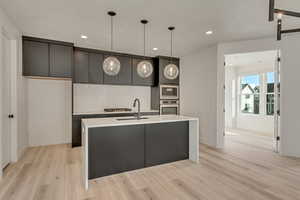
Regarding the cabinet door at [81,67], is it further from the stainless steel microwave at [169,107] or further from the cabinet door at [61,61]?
the stainless steel microwave at [169,107]

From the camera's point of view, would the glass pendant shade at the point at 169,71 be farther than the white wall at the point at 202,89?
No

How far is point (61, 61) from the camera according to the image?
3918 mm

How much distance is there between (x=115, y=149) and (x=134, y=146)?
346 millimetres

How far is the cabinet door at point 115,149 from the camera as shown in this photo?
246 centimetres

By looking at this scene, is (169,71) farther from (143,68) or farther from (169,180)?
(169,180)

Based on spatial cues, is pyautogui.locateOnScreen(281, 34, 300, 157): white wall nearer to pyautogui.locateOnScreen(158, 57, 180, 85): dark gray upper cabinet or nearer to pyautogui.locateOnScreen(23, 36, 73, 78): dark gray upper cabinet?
pyautogui.locateOnScreen(158, 57, 180, 85): dark gray upper cabinet

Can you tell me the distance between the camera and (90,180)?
2.44 metres

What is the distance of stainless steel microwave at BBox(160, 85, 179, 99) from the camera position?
5.17 m

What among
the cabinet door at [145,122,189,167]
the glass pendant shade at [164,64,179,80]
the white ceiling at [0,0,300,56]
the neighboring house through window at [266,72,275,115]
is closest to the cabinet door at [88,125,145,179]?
the cabinet door at [145,122,189,167]

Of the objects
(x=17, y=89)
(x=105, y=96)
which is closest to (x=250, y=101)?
(x=105, y=96)

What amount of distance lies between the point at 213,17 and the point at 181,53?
7.28 ft

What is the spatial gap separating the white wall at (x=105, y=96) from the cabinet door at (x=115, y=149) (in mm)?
2402

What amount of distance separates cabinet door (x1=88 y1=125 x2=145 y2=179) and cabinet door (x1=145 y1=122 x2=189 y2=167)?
14 centimetres

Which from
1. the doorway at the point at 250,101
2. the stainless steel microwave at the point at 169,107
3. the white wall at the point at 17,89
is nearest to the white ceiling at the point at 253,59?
the doorway at the point at 250,101
